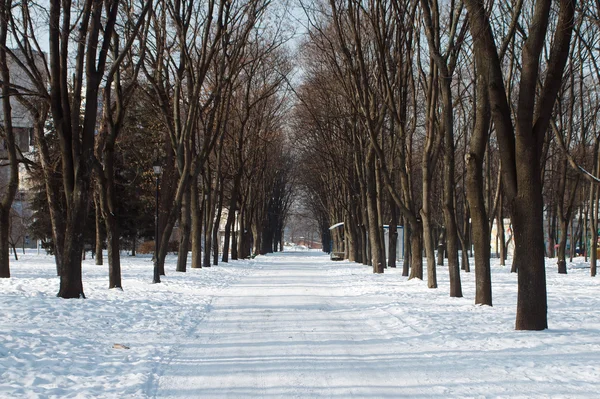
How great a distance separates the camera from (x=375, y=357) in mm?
8547

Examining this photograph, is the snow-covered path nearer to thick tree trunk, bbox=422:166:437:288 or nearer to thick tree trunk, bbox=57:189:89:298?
thick tree trunk, bbox=57:189:89:298

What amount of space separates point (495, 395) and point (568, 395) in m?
0.68

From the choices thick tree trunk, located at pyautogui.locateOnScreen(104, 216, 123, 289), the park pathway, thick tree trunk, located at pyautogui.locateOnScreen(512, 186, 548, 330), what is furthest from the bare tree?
thick tree trunk, located at pyautogui.locateOnScreen(104, 216, 123, 289)

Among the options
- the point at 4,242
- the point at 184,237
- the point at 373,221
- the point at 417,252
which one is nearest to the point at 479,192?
the point at 417,252

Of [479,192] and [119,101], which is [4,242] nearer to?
[119,101]

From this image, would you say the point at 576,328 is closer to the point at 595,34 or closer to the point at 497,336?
the point at 497,336

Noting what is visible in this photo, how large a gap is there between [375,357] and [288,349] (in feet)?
4.11

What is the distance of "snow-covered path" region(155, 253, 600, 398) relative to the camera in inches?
266

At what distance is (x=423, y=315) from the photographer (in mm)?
12984

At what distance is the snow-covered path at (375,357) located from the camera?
6.77m

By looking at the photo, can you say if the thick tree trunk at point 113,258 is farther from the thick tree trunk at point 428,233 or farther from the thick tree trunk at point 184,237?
the thick tree trunk at point 184,237

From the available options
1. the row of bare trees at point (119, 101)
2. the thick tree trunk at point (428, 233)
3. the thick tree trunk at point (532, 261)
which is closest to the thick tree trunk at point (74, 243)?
the row of bare trees at point (119, 101)

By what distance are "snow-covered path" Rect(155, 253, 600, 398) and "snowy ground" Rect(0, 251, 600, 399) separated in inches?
0.7

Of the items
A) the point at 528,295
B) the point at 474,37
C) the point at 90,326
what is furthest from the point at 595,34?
the point at 90,326
